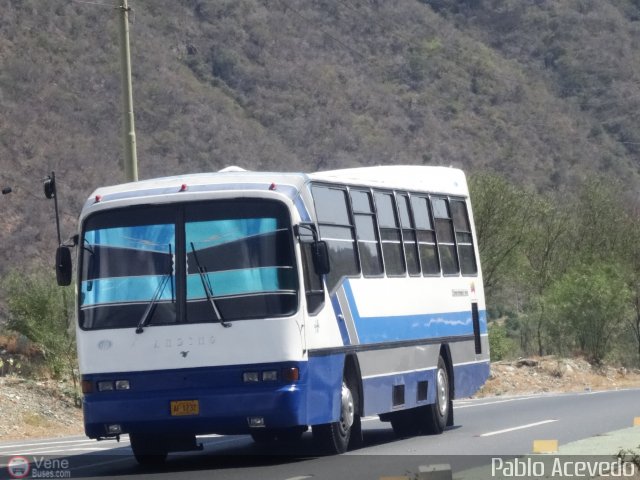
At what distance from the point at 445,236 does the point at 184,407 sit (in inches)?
274

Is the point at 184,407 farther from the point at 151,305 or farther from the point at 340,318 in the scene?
the point at 340,318

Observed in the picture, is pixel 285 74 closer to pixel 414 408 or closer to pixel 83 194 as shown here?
pixel 83 194

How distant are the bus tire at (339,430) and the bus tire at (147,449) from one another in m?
1.72

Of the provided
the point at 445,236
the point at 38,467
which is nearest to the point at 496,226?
the point at 445,236

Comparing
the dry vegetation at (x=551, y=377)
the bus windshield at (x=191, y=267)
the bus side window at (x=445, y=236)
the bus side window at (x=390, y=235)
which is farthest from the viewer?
the dry vegetation at (x=551, y=377)

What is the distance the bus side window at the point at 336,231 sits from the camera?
1577cm

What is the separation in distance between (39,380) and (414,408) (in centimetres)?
1321

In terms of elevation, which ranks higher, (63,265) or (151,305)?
(63,265)

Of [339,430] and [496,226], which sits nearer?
[339,430]

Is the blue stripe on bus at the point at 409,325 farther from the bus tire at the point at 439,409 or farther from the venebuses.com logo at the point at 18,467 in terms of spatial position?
the venebuses.com logo at the point at 18,467

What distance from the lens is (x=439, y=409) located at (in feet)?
63.0

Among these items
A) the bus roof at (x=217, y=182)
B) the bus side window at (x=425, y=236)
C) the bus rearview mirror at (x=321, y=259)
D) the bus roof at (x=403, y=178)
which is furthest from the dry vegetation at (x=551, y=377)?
the bus rearview mirror at (x=321, y=259)

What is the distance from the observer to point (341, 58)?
84.9 meters

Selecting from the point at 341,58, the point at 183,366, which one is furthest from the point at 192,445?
the point at 341,58
